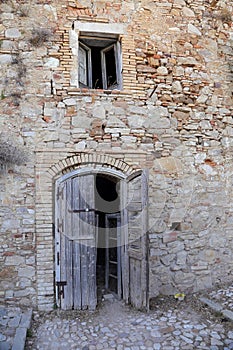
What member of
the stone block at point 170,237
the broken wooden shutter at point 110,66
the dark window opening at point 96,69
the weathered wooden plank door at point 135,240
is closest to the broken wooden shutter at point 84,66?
the dark window opening at point 96,69

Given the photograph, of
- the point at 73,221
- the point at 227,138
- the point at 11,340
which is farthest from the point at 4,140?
the point at 227,138

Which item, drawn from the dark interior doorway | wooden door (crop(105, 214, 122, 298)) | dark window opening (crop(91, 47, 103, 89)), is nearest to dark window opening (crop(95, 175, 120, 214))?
the dark interior doorway

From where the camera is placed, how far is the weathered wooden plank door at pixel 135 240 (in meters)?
4.85

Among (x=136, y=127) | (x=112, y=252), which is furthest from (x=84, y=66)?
(x=112, y=252)

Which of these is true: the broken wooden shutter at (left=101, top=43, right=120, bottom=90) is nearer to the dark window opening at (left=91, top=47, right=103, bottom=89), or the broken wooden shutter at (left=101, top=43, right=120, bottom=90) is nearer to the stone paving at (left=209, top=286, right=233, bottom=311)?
the dark window opening at (left=91, top=47, right=103, bottom=89)

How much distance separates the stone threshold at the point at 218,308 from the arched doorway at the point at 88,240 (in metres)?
1.06

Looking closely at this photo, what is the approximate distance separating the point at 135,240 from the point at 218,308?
5.33 feet

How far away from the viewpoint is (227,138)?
6113mm

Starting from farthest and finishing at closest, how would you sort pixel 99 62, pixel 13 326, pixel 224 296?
1. pixel 99 62
2. pixel 224 296
3. pixel 13 326

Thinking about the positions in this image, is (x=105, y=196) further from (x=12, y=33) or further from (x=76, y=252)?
(x=12, y=33)

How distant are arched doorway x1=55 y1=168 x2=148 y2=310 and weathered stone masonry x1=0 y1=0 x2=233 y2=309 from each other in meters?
0.18

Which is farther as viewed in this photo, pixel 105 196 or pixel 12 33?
pixel 105 196

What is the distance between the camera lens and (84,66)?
578 cm

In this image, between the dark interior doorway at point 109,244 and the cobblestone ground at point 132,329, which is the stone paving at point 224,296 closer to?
the cobblestone ground at point 132,329
